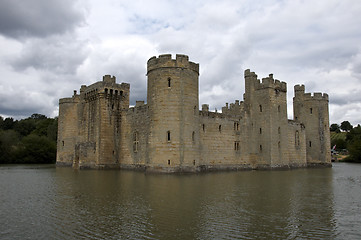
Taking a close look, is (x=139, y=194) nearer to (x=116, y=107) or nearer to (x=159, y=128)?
(x=159, y=128)

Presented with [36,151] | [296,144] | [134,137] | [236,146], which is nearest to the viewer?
[134,137]

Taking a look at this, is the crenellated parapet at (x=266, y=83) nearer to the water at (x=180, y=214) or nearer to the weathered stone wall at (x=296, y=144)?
the weathered stone wall at (x=296, y=144)

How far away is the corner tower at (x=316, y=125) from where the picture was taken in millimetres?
44219

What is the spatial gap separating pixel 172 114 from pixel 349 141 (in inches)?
2997

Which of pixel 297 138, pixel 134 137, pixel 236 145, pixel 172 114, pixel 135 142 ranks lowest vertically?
pixel 236 145

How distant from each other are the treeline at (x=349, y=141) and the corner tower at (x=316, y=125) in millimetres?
23358

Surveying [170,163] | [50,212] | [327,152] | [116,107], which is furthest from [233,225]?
[327,152]

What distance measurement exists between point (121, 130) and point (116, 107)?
2.69 m

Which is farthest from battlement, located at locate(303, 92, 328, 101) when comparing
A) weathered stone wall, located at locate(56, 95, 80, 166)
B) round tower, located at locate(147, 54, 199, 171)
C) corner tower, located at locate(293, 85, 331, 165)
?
weathered stone wall, located at locate(56, 95, 80, 166)

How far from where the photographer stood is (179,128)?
2734 cm

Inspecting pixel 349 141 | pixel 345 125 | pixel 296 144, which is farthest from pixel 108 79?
pixel 345 125

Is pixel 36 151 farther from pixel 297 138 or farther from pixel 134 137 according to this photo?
pixel 297 138

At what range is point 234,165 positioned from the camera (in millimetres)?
35250

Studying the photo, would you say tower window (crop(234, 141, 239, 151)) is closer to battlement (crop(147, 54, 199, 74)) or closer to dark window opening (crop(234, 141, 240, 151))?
dark window opening (crop(234, 141, 240, 151))
